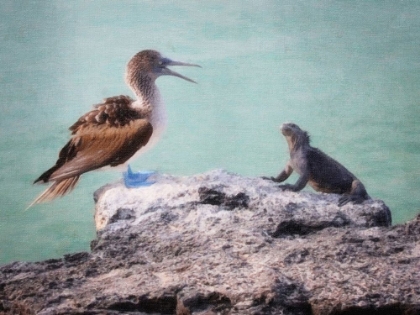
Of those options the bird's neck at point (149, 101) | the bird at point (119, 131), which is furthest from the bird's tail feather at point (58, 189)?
the bird's neck at point (149, 101)

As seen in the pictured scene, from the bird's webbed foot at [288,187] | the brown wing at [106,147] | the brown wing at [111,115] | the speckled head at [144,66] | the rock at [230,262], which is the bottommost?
the rock at [230,262]

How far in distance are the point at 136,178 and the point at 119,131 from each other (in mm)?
354

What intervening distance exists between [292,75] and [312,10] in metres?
0.39

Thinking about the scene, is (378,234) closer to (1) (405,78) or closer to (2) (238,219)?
(2) (238,219)

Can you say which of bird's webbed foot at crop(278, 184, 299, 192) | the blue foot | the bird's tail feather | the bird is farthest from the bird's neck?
bird's webbed foot at crop(278, 184, 299, 192)

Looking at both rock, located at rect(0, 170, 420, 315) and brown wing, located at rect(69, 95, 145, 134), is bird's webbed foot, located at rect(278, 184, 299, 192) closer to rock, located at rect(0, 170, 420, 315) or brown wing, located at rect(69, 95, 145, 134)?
rock, located at rect(0, 170, 420, 315)

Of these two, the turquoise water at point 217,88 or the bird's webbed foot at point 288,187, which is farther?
the turquoise water at point 217,88

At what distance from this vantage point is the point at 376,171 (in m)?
3.53

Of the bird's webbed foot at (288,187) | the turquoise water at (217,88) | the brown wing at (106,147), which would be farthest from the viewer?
the turquoise water at (217,88)

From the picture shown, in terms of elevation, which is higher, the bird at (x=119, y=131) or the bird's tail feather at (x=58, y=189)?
the bird at (x=119, y=131)

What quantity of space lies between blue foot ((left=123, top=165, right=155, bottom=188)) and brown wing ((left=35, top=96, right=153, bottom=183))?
0.20m

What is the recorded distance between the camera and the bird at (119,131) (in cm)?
266

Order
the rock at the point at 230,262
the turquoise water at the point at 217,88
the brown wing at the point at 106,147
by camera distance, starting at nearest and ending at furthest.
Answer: the rock at the point at 230,262
the brown wing at the point at 106,147
the turquoise water at the point at 217,88

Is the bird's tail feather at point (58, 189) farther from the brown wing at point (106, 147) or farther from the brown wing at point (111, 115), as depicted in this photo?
the brown wing at point (111, 115)
